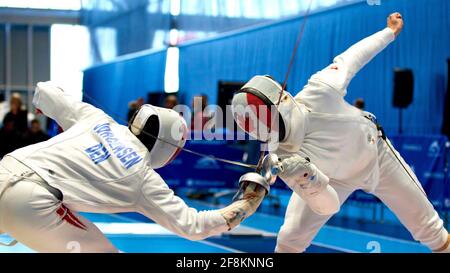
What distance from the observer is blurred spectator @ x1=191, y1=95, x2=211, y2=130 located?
9.83 metres

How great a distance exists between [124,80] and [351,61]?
49.4 ft

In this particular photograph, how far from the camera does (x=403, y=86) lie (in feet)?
30.6

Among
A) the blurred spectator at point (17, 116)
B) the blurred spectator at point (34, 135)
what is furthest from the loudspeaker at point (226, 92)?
the blurred spectator at point (17, 116)

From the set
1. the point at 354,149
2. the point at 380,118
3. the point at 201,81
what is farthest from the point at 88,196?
the point at 201,81

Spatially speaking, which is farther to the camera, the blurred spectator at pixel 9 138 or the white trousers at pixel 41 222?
the blurred spectator at pixel 9 138

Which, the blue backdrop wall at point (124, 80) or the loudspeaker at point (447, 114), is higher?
the loudspeaker at point (447, 114)

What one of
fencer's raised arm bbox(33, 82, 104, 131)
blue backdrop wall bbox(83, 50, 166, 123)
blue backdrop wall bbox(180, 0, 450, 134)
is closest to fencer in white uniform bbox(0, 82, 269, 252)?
fencer's raised arm bbox(33, 82, 104, 131)

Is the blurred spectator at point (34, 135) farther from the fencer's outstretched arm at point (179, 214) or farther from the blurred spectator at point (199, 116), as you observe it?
the fencer's outstretched arm at point (179, 214)

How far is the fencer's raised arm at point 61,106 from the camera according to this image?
380 cm

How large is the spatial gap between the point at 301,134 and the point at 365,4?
610 cm

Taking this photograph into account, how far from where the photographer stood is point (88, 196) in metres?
3.37

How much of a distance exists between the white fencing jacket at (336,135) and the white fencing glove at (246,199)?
2.51ft

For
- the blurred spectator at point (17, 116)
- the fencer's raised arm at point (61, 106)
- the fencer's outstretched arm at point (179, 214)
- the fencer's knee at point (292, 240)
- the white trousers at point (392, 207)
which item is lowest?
the blurred spectator at point (17, 116)
